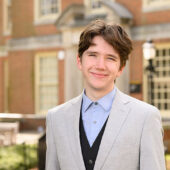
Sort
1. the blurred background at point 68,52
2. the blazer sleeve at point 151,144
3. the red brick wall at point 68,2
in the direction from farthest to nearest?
1. the red brick wall at point 68,2
2. the blurred background at point 68,52
3. the blazer sleeve at point 151,144

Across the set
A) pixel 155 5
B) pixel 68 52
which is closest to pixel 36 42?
pixel 68 52

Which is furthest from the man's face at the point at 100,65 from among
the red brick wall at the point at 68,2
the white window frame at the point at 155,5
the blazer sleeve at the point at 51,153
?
the red brick wall at the point at 68,2

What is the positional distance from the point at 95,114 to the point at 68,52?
13.5 m

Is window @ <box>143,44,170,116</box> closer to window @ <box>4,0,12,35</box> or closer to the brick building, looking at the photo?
the brick building

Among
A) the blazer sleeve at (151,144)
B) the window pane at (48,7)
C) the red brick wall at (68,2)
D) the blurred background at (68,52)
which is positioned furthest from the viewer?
the window pane at (48,7)

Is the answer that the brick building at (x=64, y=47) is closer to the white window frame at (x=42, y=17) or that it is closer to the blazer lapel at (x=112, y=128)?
the white window frame at (x=42, y=17)

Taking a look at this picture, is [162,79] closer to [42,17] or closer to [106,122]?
[42,17]

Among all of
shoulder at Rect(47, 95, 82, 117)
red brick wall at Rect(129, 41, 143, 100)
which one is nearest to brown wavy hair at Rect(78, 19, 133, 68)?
shoulder at Rect(47, 95, 82, 117)

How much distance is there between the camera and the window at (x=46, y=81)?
1688cm

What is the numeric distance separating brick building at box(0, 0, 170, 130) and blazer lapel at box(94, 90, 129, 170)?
11316 millimetres

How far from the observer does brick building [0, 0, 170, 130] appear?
45.4 ft

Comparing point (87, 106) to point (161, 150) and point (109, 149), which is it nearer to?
point (109, 149)

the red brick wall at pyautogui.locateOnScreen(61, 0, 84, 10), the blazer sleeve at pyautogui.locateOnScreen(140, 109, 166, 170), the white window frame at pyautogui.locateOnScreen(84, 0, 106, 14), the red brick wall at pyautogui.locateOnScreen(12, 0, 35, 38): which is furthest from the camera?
the red brick wall at pyautogui.locateOnScreen(12, 0, 35, 38)

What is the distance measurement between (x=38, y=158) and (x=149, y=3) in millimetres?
8227
